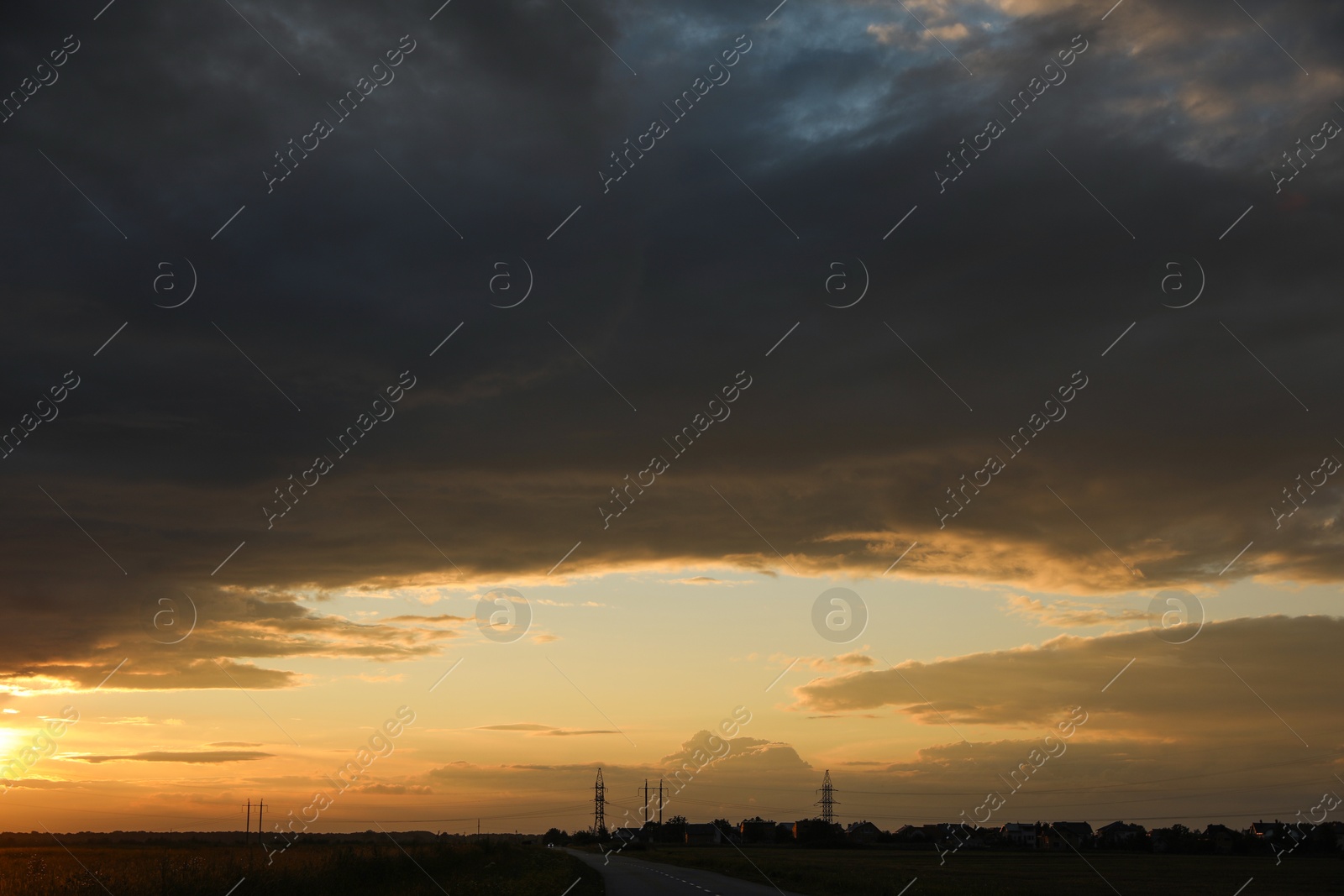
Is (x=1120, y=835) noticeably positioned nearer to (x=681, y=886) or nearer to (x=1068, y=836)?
(x=1068, y=836)

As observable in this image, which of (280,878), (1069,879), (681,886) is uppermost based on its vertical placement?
(280,878)

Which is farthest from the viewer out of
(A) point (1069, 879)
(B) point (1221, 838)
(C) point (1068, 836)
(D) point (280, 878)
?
(C) point (1068, 836)

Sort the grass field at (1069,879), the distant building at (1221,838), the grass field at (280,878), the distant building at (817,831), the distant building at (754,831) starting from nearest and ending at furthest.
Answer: the grass field at (280,878) < the grass field at (1069,879) < the distant building at (1221,838) < the distant building at (817,831) < the distant building at (754,831)

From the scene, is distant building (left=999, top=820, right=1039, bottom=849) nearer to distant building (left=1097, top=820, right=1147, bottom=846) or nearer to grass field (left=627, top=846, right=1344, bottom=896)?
distant building (left=1097, top=820, right=1147, bottom=846)

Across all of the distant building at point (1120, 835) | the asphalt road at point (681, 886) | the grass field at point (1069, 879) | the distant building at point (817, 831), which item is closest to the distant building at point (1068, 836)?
the distant building at point (1120, 835)

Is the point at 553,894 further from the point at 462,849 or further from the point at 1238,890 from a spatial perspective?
the point at 462,849

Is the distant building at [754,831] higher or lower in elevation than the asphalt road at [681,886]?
higher

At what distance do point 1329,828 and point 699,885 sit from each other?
121 meters

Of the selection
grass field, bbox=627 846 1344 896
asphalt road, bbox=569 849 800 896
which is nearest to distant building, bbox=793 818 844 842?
grass field, bbox=627 846 1344 896

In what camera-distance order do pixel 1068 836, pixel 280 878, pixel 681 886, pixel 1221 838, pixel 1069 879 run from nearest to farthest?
1. pixel 280 878
2. pixel 681 886
3. pixel 1069 879
4. pixel 1221 838
5. pixel 1068 836

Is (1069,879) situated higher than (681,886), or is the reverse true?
(681,886)

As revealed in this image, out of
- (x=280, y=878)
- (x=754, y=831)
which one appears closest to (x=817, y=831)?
(x=754, y=831)

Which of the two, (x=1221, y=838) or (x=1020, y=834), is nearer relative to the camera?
(x=1221, y=838)

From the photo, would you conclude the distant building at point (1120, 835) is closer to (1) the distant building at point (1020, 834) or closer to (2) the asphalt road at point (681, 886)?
(1) the distant building at point (1020, 834)
